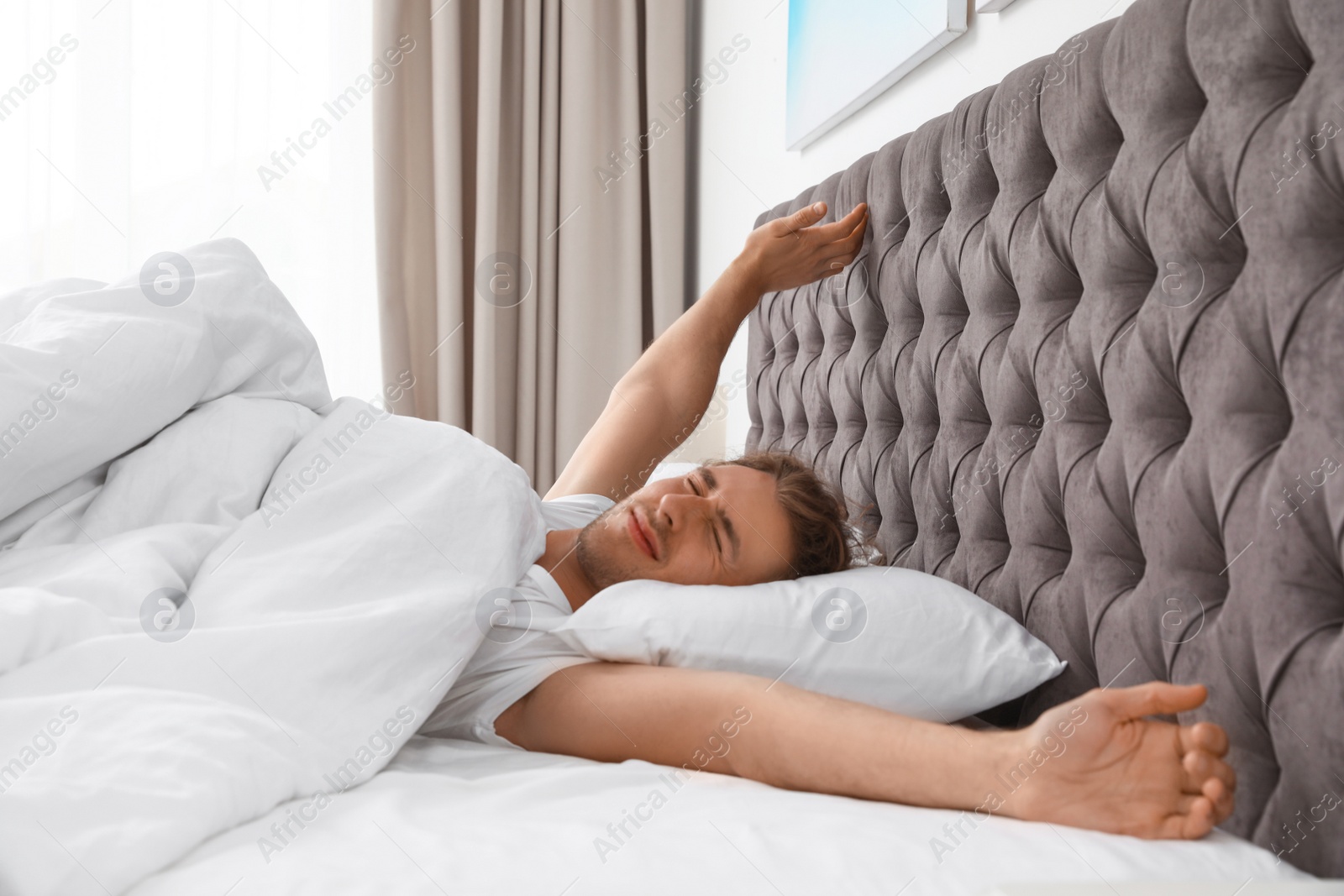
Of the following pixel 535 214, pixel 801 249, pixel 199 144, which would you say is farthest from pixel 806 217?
pixel 199 144

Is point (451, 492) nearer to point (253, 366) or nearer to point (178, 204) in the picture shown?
point (253, 366)

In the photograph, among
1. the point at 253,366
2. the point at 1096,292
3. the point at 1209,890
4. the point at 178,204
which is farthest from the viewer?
the point at 178,204

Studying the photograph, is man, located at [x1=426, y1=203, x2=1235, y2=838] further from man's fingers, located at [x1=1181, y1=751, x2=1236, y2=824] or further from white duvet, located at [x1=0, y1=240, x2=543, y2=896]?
white duvet, located at [x1=0, y1=240, x2=543, y2=896]

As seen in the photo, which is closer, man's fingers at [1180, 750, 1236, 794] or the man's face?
man's fingers at [1180, 750, 1236, 794]

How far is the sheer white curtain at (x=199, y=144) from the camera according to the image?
2600 mm

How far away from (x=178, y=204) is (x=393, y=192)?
23.6 inches

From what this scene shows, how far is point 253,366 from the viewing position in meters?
1.31

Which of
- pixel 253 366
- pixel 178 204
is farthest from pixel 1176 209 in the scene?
pixel 178 204

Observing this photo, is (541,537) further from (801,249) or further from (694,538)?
(801,249)

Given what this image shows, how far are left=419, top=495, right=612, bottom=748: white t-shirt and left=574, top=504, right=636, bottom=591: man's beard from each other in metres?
0.13

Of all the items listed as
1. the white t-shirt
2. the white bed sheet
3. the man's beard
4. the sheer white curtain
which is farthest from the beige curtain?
the white bed sheet

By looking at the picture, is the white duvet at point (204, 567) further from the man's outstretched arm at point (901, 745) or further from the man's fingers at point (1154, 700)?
the man's fingers at point (1154, 700)

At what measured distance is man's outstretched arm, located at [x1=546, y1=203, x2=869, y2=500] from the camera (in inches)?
67.1

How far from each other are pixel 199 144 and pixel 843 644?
8.31 ft
